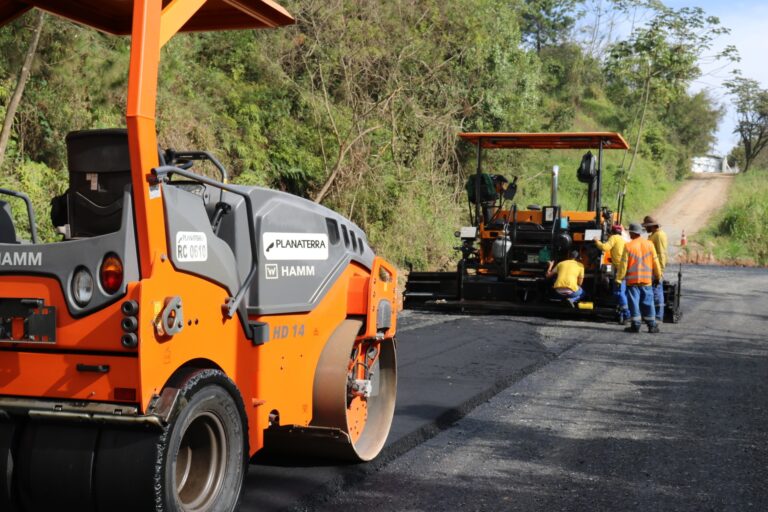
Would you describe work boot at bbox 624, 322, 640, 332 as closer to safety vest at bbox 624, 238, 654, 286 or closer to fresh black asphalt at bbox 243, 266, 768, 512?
safety vest at bbox 624, 238, 654, 286

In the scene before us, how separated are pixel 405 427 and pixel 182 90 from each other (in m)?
12.1

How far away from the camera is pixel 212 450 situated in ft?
12.2

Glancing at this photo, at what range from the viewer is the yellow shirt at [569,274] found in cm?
1333

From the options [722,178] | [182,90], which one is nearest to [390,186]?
[182,90]

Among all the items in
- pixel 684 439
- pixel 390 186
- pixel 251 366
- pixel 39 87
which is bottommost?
pixel 684 439

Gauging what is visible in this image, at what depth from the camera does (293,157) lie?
1878 centimetres

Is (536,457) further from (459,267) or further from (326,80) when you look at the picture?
(326,80)

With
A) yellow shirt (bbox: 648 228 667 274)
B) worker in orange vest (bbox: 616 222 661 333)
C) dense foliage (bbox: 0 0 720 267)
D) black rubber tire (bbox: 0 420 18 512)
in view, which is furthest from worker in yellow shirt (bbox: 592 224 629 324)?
black rubber tire (bbox: 0 420 18 512)

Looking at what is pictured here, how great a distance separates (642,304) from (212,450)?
32.4ft

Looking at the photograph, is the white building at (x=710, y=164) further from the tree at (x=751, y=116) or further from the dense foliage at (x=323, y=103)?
the dense foliage at (x=323, y=103)

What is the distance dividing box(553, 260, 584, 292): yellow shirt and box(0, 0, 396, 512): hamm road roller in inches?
367

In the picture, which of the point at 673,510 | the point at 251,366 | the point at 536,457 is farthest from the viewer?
the point at 536,457

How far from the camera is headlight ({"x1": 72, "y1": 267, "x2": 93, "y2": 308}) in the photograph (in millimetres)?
3342

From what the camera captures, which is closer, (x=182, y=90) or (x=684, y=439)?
(x=684, y=439)
